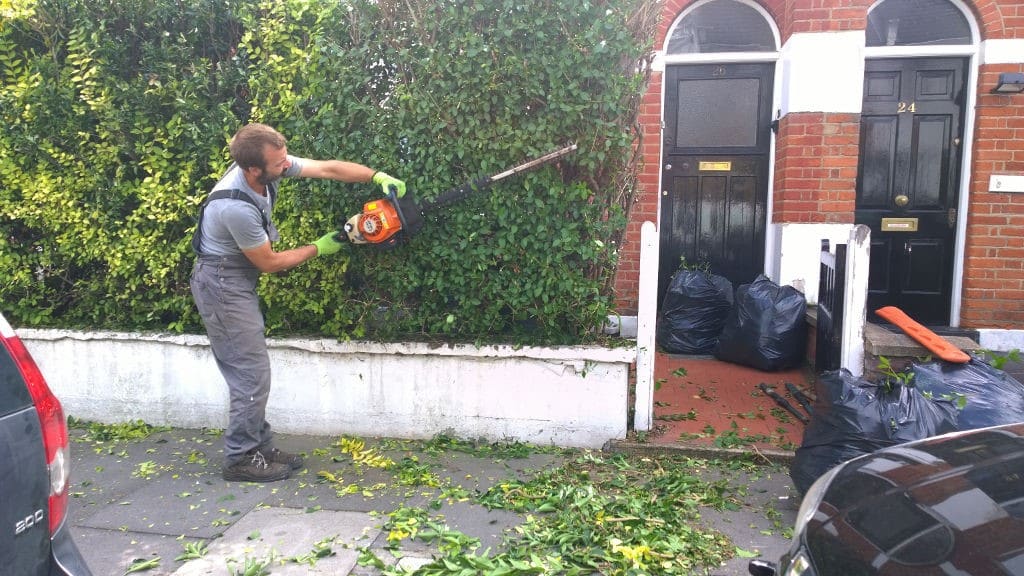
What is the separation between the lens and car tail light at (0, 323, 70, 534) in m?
2.07

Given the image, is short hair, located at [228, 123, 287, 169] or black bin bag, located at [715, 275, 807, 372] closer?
short hair, located at [228, 123, 287, 169]

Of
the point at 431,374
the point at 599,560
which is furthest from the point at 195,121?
the point at 599,560

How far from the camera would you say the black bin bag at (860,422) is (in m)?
3.42

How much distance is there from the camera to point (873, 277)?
666cm

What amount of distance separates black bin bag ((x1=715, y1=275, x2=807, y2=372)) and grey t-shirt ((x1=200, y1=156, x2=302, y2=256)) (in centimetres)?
398

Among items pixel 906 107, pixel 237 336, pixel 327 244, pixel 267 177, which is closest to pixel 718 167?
pixel 906 107

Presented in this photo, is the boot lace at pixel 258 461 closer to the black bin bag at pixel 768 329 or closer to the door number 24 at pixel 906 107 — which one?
the black bin bag at pixel 768 329

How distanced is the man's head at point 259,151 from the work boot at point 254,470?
1686mm

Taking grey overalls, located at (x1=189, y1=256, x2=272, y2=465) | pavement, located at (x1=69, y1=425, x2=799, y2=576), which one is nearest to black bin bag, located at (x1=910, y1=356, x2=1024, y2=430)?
pavement, located at (x1=69, y1=425, x2=799, y2=576)

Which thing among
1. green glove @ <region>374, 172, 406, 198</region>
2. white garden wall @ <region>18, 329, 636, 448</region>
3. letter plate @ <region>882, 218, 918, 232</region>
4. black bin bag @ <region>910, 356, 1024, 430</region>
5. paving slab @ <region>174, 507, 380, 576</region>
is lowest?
paving slab @ <region>174, 507, 380, 576</region>

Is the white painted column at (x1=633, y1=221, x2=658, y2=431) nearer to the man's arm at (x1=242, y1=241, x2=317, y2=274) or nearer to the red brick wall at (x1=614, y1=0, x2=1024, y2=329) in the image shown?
the red brick wall at (x1=614, y1=0, x2=1024, y2=329)

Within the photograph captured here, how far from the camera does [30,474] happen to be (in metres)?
1.98

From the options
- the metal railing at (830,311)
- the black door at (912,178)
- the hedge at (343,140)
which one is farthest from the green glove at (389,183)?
the black door at (912,178)

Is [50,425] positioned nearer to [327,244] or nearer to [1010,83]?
[327,244]
